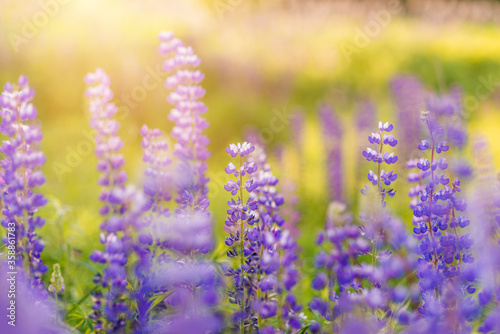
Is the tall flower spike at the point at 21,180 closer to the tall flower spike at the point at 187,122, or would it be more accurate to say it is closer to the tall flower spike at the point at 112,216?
the tall flower spike at the point at 112,216

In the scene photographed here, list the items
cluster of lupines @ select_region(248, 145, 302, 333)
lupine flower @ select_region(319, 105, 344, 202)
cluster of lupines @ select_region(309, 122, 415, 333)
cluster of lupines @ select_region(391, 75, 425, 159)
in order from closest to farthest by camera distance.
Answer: cluster of lupines @ select_region(309, 122, 415, 333)
cluster of lupines @ select_region(248, 145, 302, 333)
lupine flower @ select_region(319, 105, 344, 202)
cluster of lupines @ select_region(391, 75, 425, 159)

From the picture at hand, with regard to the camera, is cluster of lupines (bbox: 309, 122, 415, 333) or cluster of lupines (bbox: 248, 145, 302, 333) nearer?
cluster of lupines (bbox: 309, 122, 415, 333)

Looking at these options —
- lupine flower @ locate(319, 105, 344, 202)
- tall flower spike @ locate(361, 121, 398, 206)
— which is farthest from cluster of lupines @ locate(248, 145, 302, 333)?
lupine flower @ locate(319, 105, 344, 202)

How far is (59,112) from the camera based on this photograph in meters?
9.07

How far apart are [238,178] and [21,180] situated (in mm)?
711

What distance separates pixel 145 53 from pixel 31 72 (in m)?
2.03

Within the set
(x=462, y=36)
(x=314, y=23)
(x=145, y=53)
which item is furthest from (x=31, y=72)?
(x=462, y=36)

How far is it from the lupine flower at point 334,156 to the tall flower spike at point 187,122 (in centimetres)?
330

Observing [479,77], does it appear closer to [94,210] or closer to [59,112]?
[59,112]

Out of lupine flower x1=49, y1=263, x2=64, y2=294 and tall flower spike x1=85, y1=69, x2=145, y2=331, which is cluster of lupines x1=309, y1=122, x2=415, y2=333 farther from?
lupine flower x1=49, y1=263, x2=64, y2=294

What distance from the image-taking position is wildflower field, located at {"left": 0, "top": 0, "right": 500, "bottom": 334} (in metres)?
1.59

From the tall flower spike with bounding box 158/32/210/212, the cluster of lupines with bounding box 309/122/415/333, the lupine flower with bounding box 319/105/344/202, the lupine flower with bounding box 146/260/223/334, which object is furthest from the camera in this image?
the lupine flower with bounding box 319/105/344/202

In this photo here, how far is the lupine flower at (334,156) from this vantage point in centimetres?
532

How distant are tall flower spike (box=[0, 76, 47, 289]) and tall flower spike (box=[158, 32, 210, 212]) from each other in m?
0.48
